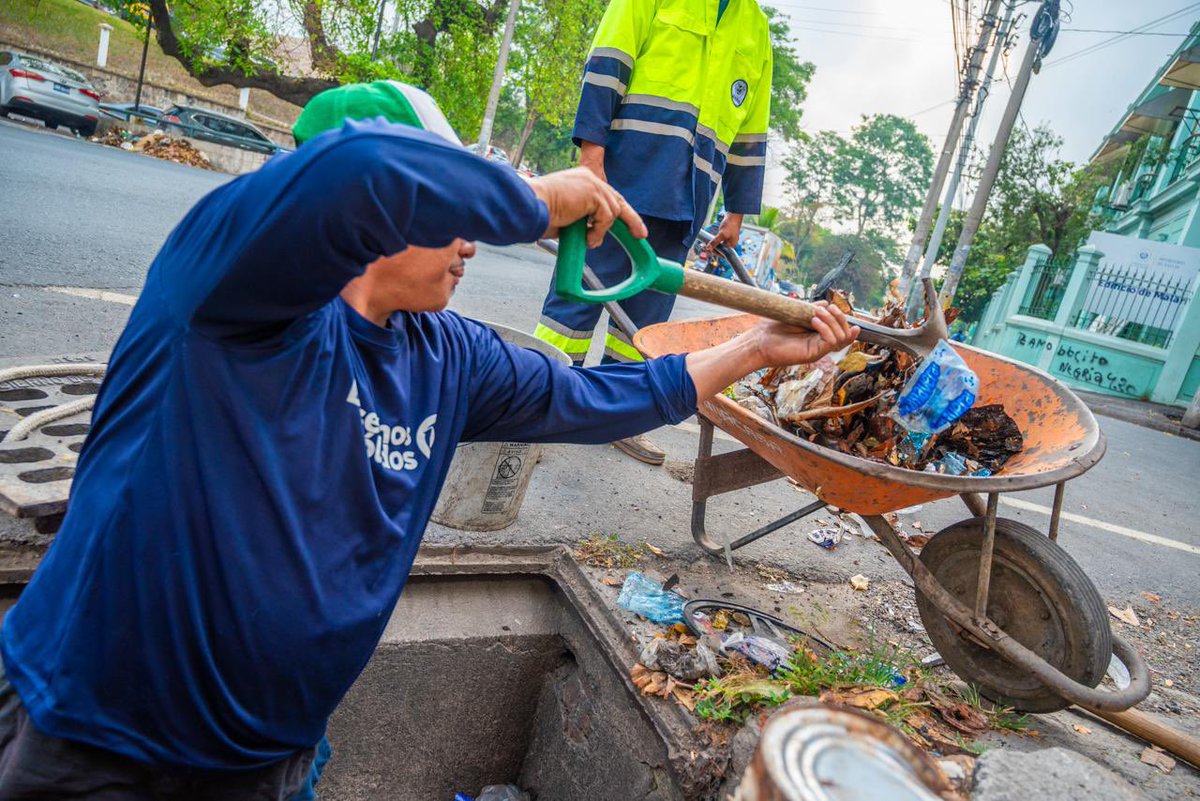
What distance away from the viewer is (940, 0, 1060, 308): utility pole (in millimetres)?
15438

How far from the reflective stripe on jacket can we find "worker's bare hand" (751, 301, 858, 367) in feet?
5.44

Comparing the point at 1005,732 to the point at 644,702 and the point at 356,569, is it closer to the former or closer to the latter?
the point at 644,702

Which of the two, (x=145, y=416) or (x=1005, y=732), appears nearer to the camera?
(x=145, y=416)

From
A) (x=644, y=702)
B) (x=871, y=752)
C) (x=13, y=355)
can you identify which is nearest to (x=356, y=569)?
(x=871, y=752)

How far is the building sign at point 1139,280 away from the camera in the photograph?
14.0m

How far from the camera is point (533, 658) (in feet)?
8.89

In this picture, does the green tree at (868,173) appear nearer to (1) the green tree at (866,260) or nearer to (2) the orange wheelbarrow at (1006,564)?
(1) the green tree at (866,260)

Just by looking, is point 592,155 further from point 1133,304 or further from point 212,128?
point 212,128

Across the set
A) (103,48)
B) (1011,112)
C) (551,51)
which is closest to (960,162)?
(1011,112)

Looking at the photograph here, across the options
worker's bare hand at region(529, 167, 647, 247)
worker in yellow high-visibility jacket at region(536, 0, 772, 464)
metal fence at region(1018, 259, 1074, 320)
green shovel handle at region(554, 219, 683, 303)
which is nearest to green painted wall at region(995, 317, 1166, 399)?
metal fence at region(1018, 259, 1074, 320)

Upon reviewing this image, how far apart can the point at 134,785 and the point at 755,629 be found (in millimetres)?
1908

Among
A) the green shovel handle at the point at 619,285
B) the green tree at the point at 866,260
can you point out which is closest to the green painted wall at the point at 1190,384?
the green shovel handle at the point at 619,285

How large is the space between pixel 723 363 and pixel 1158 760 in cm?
193

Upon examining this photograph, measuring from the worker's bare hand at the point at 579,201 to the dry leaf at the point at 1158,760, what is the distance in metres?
2.37
